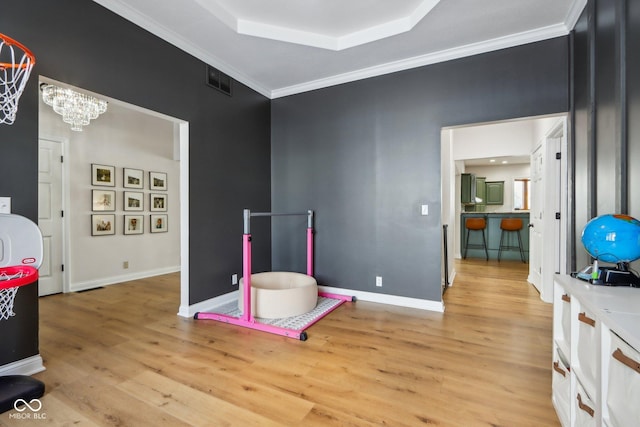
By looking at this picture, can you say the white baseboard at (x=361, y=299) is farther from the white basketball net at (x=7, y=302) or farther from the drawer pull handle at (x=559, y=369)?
the drawer pull handle at (x=559, y=369)

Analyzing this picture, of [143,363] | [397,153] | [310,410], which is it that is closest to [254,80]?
[397,153]

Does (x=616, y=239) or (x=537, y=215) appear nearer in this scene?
(x=616, y=239)

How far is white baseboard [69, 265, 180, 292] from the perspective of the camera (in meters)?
4.08

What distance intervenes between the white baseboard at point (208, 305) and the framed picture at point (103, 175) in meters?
2.64

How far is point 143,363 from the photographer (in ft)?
6.89

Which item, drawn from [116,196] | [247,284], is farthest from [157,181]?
[247,284]

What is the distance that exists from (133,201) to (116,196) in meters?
0.26

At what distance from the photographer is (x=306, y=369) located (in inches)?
79.3

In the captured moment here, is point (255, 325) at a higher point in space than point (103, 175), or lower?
lower

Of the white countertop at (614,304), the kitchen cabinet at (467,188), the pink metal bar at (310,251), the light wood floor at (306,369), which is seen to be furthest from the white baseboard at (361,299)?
the kitchen cabinet at (467,188)

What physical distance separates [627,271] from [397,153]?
2.31m

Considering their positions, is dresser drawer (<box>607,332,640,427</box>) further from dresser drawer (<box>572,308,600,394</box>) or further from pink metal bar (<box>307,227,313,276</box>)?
pink metal bar (<box>307,227,313,276</box>)

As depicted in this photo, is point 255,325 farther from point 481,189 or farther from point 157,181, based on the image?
point 481,189

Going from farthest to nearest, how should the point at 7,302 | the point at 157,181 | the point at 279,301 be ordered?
1. the point at 157,181
2. the point at 279,301
3. the point at 7,302
